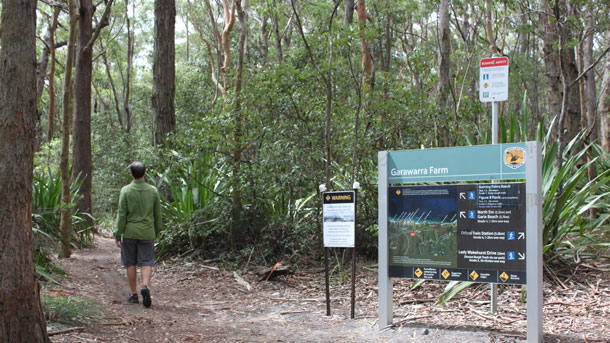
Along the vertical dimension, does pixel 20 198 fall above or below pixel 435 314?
above

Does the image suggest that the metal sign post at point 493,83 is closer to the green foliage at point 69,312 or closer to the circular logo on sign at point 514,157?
the circular logo on sign at point 514,157

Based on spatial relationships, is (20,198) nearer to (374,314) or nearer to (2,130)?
(2,130)

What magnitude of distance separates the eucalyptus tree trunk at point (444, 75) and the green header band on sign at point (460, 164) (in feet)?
10.6

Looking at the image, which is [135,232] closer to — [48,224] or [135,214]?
[135,214]

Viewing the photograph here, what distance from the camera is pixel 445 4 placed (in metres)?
11.0

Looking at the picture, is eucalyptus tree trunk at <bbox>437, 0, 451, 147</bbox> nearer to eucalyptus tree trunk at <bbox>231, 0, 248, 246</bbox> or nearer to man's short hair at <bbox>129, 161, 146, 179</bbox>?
eucalyptus tree trunk at <bbox>231, 0, 248, 246</bbox>

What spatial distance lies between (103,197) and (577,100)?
1623 cm

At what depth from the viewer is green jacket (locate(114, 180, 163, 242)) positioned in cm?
645

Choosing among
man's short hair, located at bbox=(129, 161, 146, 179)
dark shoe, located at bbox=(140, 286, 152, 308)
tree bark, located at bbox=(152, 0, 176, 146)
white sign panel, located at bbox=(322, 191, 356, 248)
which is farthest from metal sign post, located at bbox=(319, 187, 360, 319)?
tree bark, located at bbox=(152, 0, 176, 146)

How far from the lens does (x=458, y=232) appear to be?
5.22 m

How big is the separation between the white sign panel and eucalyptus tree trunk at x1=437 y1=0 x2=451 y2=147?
321 cm

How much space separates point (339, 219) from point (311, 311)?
4.19ft

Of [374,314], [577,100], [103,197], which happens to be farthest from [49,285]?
[103,197]

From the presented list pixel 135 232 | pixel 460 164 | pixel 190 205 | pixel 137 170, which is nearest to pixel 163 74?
pixel 190 205
